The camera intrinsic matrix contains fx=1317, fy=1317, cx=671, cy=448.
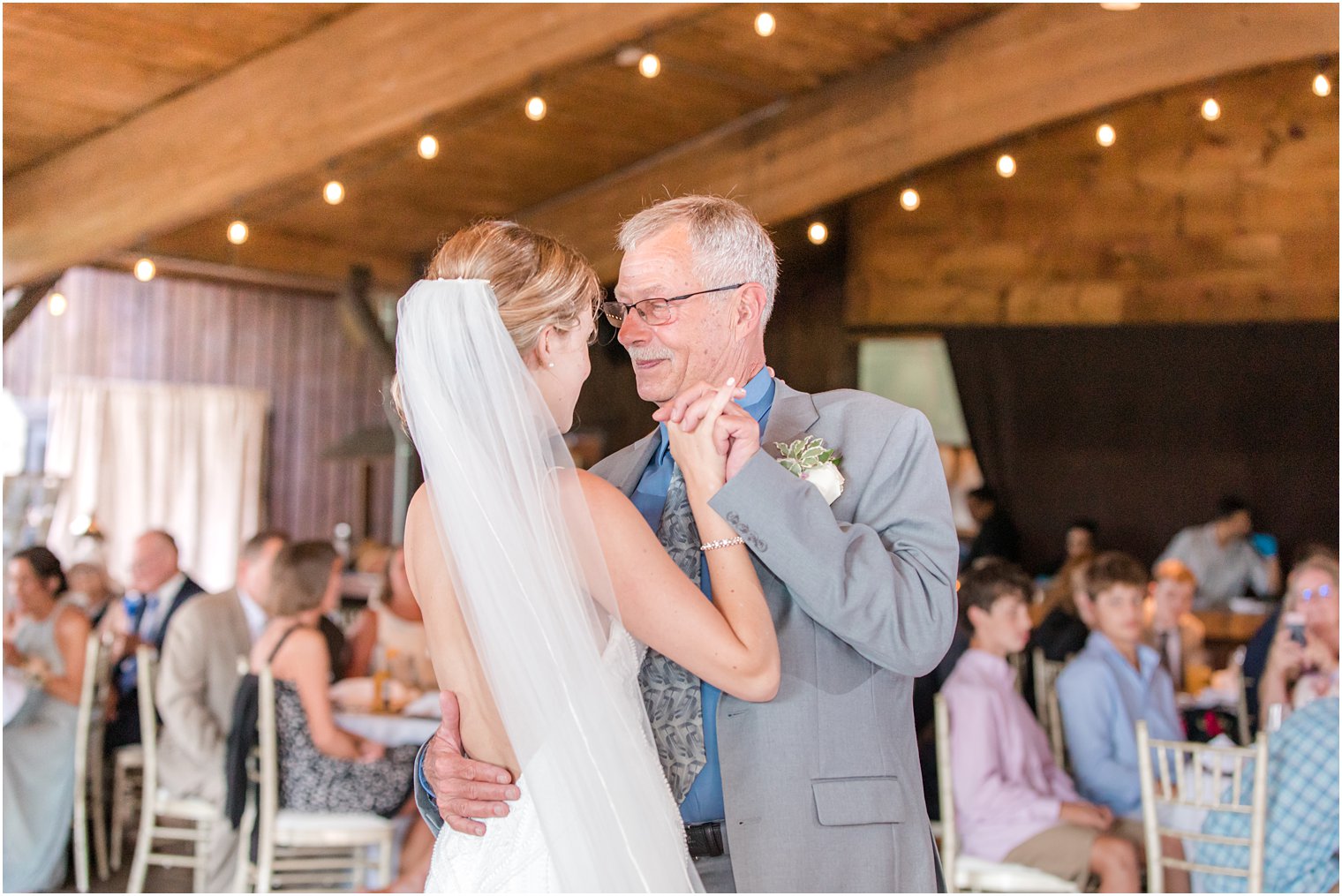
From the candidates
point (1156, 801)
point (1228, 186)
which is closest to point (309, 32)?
point (1156, 801)

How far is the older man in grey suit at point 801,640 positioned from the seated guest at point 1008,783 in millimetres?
2574

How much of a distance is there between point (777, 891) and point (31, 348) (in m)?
12.0

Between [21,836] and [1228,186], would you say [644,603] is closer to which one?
[21,836]

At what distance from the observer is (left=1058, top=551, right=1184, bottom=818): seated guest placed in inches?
185

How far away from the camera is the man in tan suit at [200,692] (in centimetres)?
527

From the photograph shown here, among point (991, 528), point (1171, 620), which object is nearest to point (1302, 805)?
point (1171, 620)

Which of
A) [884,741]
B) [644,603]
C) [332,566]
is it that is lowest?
[884,741]

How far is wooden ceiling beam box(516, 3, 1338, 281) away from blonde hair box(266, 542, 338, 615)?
11.6 ft

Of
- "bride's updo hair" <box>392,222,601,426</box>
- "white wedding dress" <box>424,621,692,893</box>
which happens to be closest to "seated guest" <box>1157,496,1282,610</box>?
"white wedding dress" <box>424,621,692,893</box>

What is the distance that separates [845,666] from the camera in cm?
190

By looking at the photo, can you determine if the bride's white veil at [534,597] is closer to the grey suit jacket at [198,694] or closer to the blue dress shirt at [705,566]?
the blue dress shirt at [705,566]

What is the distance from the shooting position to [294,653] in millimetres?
4660

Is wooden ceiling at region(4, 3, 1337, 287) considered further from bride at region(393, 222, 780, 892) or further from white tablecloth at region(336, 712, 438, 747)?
bride at region(393, 222, 780, 892)

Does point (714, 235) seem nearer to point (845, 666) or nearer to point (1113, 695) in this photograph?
point (845, 666)
